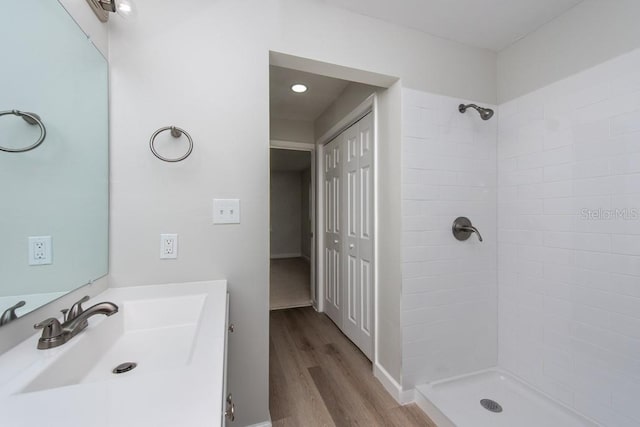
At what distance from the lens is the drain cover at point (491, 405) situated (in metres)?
1.57

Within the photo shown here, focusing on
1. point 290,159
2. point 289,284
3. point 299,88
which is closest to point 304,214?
point 290,159

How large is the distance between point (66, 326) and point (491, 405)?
2163 mm

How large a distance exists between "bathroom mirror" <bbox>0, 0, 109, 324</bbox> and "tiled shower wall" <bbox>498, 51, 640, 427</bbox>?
2.41m

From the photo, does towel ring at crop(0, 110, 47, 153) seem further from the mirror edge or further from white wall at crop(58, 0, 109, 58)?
white wall at crop(58, 0, 109, 58)

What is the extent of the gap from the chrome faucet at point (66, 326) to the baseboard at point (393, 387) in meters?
1.69

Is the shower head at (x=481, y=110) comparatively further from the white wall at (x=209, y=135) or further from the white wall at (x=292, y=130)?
the white wall at (x=292, y=130)

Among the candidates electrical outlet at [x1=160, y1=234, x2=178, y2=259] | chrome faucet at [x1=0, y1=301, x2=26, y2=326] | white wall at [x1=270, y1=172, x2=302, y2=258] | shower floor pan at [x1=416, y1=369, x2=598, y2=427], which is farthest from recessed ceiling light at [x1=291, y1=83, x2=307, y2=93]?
white wall at [x1=270, y1=172, x2=302, y2=258]

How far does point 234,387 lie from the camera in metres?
1.38

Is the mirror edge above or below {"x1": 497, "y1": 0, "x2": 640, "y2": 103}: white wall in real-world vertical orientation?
below

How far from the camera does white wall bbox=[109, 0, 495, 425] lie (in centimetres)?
121

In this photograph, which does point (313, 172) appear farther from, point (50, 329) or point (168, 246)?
point (50, 329)

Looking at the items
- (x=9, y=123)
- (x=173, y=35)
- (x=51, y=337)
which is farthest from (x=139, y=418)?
(x=173, y=35)

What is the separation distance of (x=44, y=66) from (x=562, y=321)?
2724 millimetres

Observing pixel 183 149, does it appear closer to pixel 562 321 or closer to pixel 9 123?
pixel 9 123
